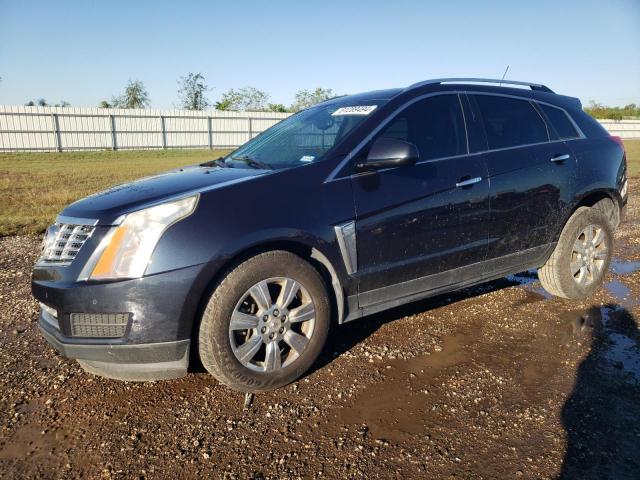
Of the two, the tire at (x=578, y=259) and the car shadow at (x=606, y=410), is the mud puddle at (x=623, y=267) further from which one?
the car shadow at (x=606, y=410)

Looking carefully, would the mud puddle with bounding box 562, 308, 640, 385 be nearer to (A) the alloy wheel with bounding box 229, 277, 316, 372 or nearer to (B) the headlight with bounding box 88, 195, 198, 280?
(A) the alloy wheel with bounding box 229, 277, 316, 372

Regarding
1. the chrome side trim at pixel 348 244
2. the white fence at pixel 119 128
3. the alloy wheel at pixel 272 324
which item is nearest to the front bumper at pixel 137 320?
the alloy wheel at pixel 272 324

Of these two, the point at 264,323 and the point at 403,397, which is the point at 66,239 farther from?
the point at 403,397

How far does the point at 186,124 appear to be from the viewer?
31.0 metres

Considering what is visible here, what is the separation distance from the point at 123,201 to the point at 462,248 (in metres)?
2.39

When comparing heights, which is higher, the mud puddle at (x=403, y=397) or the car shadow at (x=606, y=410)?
the car shadow at (x=606, y=410)

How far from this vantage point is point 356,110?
3.52 metres

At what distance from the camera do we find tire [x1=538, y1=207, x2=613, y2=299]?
429 centimetres

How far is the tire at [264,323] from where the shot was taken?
103 inches

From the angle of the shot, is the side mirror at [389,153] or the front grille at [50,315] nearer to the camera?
the front grille at [50,315]

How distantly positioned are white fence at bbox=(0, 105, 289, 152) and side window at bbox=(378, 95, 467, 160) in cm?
2807

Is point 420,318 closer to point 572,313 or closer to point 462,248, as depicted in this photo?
point 462,248

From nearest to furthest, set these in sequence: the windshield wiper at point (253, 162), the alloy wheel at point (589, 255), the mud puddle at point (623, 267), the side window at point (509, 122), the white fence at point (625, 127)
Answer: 1. the windshield wiper at point (253, 162)
2. the side window at point (509, 122)
3. the alloy wheel at point (589, 255)
4. the mud puddle at point (623, 267)
5. the white fence at point (625, 127)

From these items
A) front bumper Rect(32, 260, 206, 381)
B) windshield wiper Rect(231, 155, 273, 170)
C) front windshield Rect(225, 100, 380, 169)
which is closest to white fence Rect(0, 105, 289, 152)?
front windshield Rect(225, 100, 380, 169)
